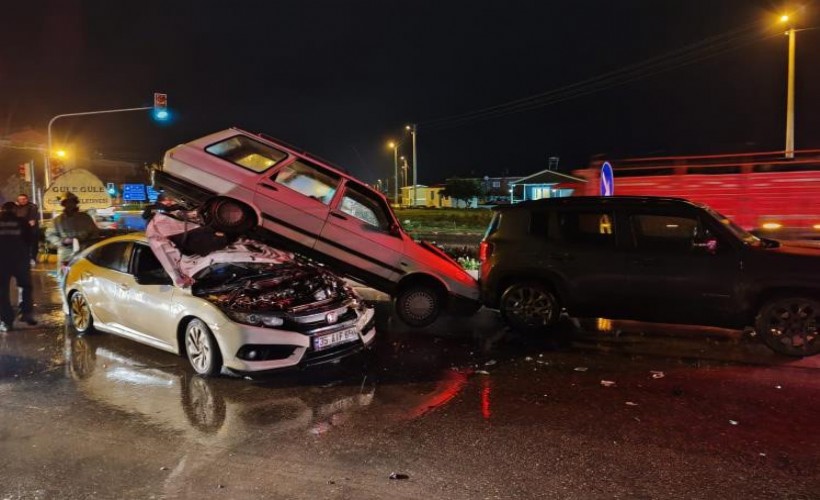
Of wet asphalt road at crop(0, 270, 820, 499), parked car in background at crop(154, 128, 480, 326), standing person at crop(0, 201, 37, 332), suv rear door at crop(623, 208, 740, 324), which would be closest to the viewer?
wet asphalt road at crop(0, 270, 820, 499)

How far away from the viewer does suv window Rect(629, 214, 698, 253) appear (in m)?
7.01

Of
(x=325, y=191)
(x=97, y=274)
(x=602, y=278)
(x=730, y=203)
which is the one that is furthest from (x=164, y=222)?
(x=730, y=203)

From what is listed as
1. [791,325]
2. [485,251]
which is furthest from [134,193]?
[791,325]

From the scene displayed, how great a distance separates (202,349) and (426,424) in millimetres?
2485

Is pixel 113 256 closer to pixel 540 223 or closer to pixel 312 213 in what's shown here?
pixel 312 213

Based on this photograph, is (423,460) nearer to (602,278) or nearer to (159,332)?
(159,332)

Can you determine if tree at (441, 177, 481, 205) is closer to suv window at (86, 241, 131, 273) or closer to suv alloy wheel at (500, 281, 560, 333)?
suv alloy wheel at (500, 281, 560, 333)

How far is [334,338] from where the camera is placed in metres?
5.85

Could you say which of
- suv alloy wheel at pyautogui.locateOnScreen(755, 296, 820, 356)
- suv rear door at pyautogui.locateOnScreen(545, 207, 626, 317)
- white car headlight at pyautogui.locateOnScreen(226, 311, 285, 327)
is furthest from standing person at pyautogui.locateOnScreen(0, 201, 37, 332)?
suv alloy wheel at pyautogui.locateOnScreen(755, 296, 820, 356)

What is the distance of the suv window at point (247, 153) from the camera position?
7.99 metres

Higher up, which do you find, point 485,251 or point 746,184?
point 746,184

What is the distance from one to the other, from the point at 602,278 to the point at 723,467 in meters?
3.54

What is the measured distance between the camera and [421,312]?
8.20 m

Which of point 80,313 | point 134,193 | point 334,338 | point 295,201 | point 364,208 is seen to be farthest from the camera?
point 134,193
